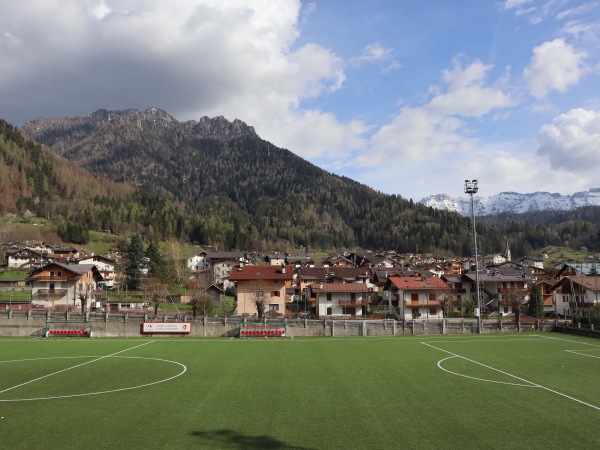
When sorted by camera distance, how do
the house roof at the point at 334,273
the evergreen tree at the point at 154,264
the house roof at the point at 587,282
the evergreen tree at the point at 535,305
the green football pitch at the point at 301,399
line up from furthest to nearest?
the evergreen tree at the point at 154,264, the house roof at the point at 334,273, the evergreen tree at the point at 535,305, the house roof at the point at 587,282, the green football pitch at the point at 301,399

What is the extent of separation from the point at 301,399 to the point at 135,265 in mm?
91936

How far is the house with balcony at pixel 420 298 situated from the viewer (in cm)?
6981

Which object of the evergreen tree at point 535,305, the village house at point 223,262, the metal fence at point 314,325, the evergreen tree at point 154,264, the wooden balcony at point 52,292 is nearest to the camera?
the metal fence at point 314,325

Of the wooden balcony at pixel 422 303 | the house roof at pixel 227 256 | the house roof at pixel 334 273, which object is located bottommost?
the wooden balcony at pixel 422 303

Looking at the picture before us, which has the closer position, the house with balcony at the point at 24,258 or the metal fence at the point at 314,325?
the metal fence at the point at 314,325

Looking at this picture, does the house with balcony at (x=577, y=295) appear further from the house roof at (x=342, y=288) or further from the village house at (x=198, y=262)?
the village house at (x=198, y=262)

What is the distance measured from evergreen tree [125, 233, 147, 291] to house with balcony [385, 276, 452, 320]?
187 feet

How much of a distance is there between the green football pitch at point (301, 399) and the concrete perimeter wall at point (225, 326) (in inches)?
522

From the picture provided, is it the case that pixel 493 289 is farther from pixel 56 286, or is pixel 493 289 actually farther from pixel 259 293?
pixel 56 286

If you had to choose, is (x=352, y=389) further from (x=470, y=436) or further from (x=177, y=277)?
(x=177, y=277)

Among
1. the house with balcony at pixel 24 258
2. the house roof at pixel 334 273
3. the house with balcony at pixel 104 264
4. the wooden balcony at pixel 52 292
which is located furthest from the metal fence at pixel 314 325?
the house with balcony at pixel 24 258

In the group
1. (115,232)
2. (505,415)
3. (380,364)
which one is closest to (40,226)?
(115,232)

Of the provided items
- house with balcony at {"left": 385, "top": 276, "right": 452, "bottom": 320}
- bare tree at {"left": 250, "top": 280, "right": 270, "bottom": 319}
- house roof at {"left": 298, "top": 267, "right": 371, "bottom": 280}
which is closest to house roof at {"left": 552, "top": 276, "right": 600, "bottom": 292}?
house with balcony at {"left": 385, "top": 276, "right": 452, "bottom": 320}

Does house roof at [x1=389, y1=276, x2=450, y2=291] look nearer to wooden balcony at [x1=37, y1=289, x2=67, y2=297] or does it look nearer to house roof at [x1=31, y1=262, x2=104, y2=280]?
house roof at [x1=31, y1=262, x2=104, y2=280]
